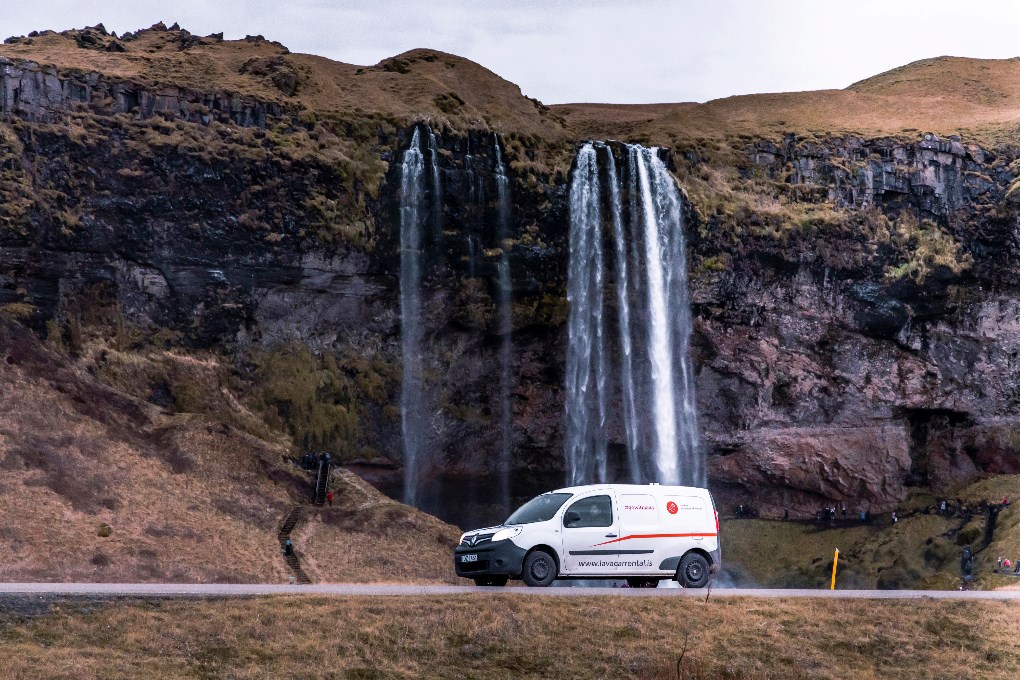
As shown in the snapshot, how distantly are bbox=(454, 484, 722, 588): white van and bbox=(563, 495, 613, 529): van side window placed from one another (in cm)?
2

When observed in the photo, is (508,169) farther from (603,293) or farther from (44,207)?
(44,207)

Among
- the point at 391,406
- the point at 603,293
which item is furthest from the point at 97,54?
the point at 603,293

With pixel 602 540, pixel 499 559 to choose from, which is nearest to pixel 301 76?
pixel 602 540

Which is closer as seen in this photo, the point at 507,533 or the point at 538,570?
the point at 538,570

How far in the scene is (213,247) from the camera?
60.7 metres

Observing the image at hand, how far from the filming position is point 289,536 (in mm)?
50375

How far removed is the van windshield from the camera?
Result: 28462 mm

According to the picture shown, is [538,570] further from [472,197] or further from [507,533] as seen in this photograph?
[472,197]

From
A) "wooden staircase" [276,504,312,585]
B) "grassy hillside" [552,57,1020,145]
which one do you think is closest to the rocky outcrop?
"grassy hillside" [552,57,1020,145]

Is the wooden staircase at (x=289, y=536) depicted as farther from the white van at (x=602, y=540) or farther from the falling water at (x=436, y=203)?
the white van at (x=602, y=540)

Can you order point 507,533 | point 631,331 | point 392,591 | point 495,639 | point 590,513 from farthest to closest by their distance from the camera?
point 631,331 → point 590,513 → point 507,533 → point 392,591 → point 495,639

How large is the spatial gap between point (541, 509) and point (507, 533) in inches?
51.6

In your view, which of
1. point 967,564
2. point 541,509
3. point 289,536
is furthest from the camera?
point 967,564

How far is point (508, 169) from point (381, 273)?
846cm
